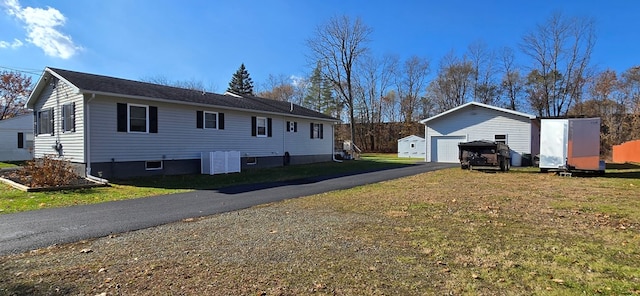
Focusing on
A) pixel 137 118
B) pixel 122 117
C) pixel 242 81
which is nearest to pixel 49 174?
pixel 122 117

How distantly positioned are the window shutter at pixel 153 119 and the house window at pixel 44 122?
4.54 meters

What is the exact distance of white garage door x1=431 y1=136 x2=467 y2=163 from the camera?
2475cm

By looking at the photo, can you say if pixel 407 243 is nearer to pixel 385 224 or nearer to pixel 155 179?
pixel 385 224

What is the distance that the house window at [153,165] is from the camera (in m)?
14.3

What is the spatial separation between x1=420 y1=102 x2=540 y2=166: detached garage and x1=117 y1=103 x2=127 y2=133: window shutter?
19491 millimetres

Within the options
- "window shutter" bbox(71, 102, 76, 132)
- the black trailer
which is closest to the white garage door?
the black trailer

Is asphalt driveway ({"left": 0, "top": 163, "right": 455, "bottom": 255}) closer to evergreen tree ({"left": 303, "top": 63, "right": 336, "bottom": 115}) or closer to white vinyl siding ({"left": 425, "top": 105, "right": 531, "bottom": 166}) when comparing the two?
white vinyl siding ({"left": 425, "top": 105, "right": 531, "bottom": 166})

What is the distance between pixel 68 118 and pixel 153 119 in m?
3.07

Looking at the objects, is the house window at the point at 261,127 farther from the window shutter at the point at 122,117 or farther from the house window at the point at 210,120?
the window shutter at the point at 122,117

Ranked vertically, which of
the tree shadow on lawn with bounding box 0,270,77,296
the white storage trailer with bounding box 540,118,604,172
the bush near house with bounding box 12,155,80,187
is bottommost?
the tree shadow on lawn with bounding box 0,270,77,296

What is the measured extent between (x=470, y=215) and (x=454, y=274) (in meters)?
3.47

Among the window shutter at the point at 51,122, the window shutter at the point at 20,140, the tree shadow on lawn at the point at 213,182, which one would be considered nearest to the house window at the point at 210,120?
the tree shadow on lawn at the point at 213,182

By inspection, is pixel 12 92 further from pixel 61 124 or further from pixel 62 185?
pixel 62 185

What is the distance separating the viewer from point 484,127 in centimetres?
2356
